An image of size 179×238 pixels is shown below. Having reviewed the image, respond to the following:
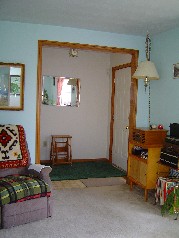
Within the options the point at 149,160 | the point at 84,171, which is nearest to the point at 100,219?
the point at 149,160

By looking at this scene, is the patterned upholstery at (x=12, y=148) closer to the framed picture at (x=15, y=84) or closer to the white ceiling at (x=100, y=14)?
the framed picture at (x=15, y=84)

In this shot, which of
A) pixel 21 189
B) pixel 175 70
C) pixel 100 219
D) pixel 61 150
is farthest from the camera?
pixel 61 150

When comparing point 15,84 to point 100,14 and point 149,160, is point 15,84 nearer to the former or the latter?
point 100,14

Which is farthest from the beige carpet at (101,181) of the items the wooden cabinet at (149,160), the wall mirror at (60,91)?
the wall mirror at (60,91)

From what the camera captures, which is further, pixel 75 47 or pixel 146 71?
pixel 75 47

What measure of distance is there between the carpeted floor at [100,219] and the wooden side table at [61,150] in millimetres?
1754

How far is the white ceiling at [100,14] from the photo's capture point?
3.21 m

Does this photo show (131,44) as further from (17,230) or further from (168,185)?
(17,230)

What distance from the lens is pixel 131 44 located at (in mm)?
4723

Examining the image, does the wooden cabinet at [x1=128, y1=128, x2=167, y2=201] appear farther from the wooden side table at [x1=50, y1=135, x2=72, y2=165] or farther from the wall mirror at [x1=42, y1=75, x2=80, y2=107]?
the wall mirror at [x1=42, y1=75, x2=80, y2=107]

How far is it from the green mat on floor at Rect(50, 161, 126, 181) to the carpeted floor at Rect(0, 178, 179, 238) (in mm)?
795

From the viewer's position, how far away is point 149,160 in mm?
4008

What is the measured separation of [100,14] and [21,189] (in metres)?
2.30

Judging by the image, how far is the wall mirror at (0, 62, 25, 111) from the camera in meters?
4.12
